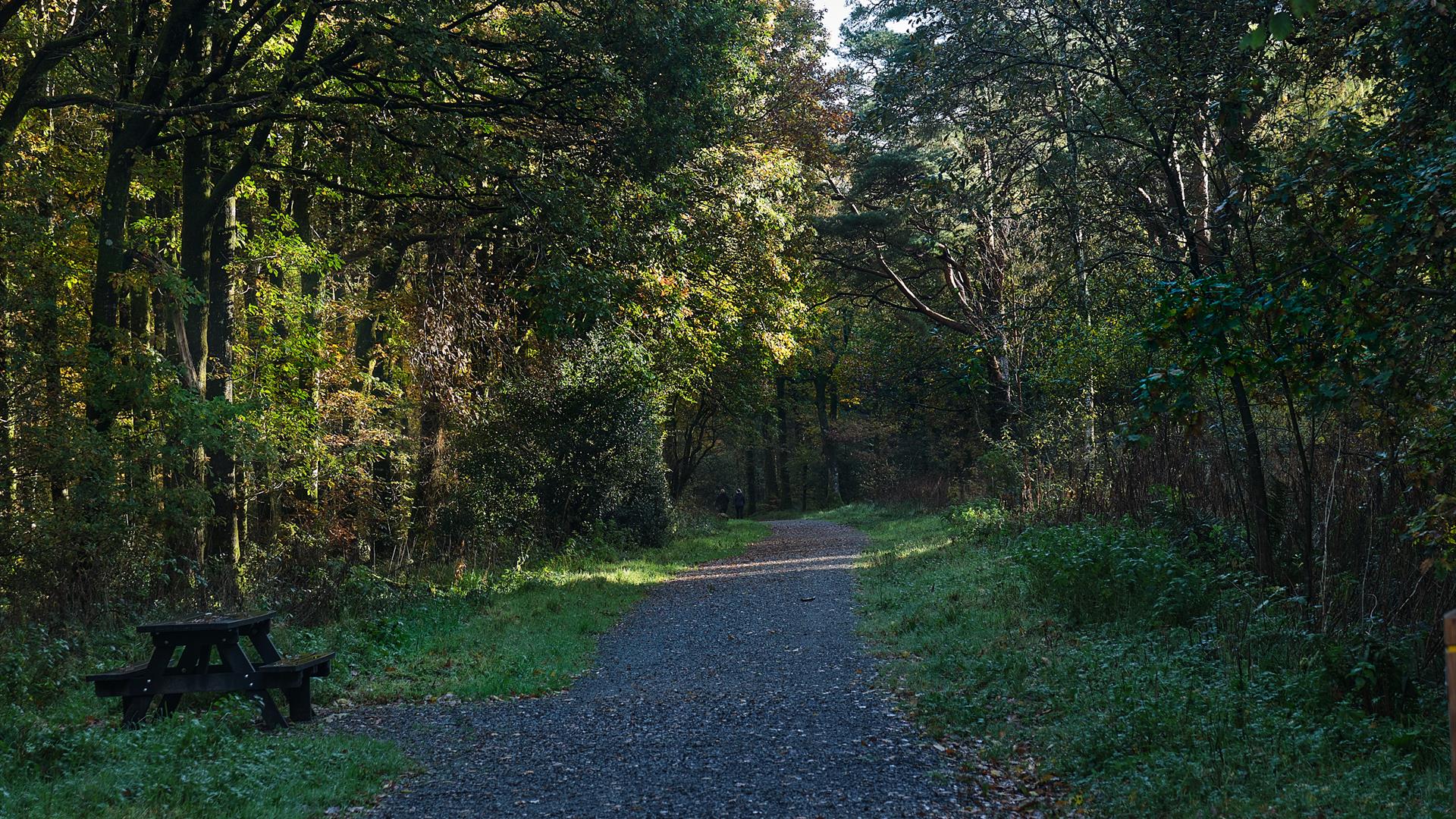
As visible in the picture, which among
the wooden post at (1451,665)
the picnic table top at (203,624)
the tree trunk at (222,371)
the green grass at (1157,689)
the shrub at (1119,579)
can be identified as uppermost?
the tree trunk at (222,371)

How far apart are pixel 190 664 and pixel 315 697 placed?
109 centimetres

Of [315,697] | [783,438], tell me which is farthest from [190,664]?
[783,438]

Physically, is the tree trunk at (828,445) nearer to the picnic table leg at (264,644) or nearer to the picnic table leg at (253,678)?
the picnic table leg at (264,644)

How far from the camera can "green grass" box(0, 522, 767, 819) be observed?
5.52 meters

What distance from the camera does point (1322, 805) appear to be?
467 centimetres

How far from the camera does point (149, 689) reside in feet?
23.3

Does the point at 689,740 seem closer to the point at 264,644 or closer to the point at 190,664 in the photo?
the point at 264,644

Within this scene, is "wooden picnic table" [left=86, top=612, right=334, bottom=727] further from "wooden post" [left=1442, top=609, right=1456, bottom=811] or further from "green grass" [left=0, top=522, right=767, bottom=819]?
"wooden post" [left=1442, top=609, right=1456, bottom=811]

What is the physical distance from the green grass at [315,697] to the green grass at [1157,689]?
12.6 feet

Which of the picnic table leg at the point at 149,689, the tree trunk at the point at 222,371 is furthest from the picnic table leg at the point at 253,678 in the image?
the tree trunk at the point at 222,371

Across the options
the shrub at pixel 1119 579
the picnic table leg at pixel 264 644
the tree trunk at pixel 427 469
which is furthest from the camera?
the tree trunk at pixel 427 469

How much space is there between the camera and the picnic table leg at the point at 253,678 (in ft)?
24.0

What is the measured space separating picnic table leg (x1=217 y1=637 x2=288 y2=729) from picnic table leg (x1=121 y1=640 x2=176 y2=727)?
1.16ft

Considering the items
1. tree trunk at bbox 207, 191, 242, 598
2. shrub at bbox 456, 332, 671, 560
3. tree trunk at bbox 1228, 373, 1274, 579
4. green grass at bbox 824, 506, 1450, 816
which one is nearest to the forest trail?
green grass at bbox 824, 506, 1450, 816
